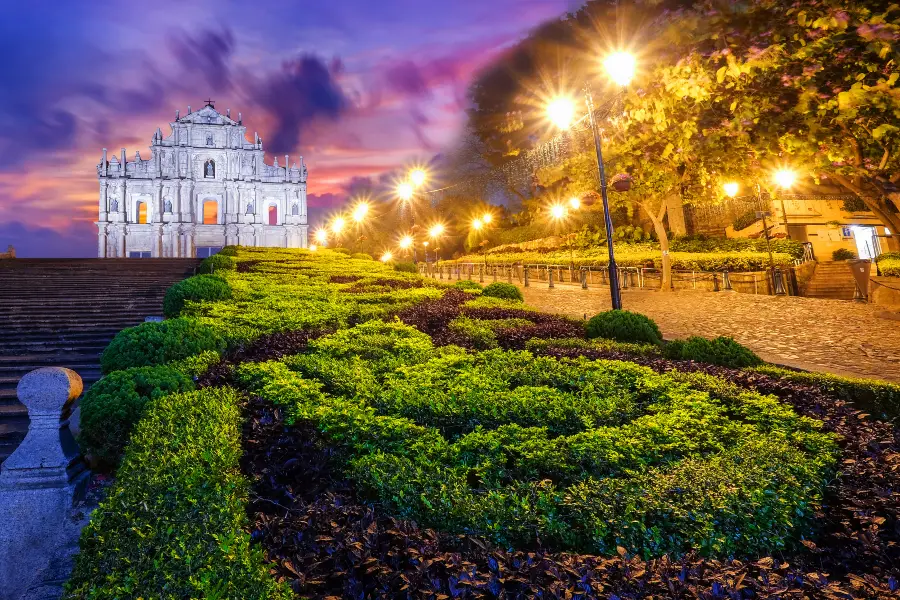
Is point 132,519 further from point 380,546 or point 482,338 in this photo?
point 482,338

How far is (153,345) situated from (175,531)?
524 centimetres

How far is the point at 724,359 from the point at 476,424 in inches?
179

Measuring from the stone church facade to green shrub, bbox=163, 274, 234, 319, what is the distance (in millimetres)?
47327

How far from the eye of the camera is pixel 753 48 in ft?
22.7

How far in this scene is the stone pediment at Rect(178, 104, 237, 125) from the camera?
185 ft

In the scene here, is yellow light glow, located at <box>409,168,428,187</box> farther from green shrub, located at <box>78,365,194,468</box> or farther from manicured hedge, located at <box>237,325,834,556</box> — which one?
green shrub, located at <box>78,365,194,468</box>

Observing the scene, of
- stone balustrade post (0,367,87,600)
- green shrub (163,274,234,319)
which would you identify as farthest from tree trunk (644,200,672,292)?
stone balustrade post (0,367,87,600)

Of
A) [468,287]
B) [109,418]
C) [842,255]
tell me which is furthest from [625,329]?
[842,255]

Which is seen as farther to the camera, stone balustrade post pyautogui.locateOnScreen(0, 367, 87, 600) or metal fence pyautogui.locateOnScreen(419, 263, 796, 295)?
metal fence pyautogui.locateOnScreen(419, 263, 796, 295)

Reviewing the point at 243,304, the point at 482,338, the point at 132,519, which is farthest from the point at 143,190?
the point at 132,519

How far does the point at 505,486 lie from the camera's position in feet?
12.3

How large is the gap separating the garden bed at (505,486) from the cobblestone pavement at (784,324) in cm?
327

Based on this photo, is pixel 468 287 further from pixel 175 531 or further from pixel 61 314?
pixel 175 531

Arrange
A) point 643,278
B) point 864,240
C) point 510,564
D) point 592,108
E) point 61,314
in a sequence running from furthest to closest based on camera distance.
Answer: point 864,240
point 643,278
point 61,314
point 592,108
point 510,564
